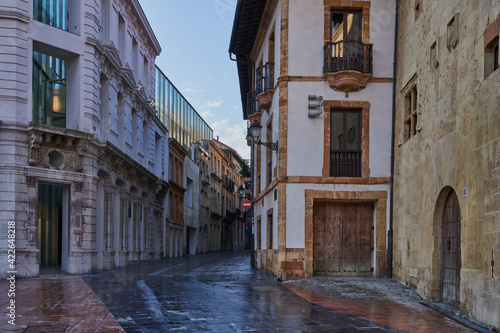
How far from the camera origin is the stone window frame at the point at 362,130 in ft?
52.2

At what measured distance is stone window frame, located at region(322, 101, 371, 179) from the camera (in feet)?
52.2

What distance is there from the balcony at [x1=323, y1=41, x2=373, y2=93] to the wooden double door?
11.5ft

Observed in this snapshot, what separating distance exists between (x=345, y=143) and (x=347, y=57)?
8.18ft

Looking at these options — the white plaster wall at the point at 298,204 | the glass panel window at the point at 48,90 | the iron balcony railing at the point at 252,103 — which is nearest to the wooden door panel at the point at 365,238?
the white plaster wall at the point at 298,204

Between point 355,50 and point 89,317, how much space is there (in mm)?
10898

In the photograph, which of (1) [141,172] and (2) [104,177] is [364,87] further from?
(1) [141,172]

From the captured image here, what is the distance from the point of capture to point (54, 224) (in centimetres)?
2469

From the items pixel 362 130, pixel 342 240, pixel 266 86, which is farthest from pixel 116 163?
pixel 362 130

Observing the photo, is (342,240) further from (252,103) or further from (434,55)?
(252,103)

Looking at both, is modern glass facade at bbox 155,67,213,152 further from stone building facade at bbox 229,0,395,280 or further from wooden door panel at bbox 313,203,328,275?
wooden door panel at bbox 313,203,328,275

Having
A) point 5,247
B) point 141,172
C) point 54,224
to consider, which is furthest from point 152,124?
point 5,247

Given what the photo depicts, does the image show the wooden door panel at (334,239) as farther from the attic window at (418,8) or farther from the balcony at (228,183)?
the balcony at (228,183)

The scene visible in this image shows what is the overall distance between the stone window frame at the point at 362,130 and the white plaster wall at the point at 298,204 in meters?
0.40

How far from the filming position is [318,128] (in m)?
16.1
